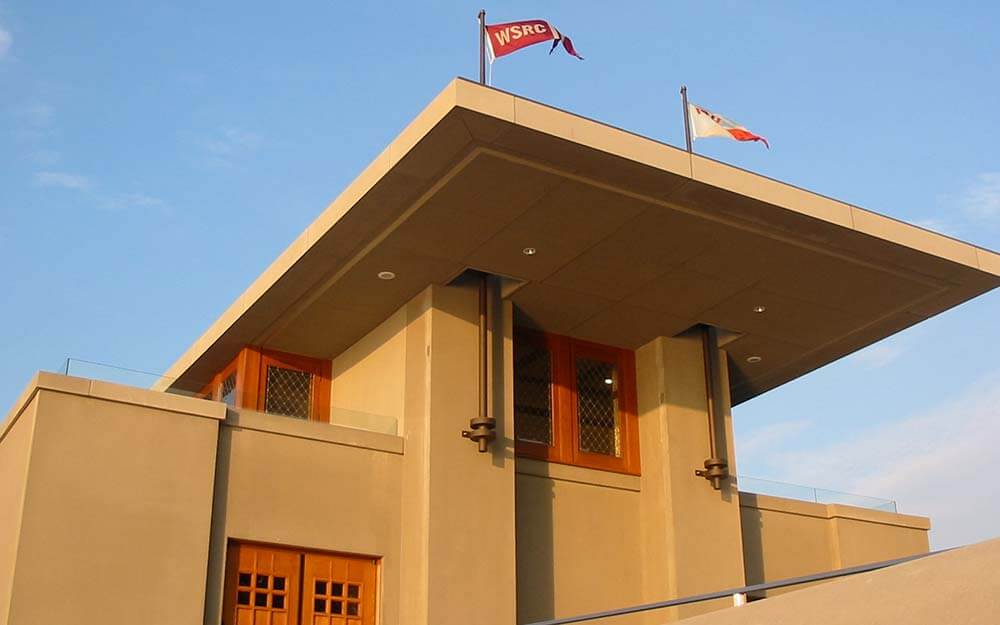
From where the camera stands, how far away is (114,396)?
1341 centimetres

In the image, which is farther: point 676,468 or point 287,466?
point 676,468

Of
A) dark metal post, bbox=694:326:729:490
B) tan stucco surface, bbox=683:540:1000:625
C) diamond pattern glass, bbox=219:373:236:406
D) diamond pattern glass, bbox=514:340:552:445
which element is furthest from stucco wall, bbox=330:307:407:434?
tan stucco surface, bbox=683:540:1000:625

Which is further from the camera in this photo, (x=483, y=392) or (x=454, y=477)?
(x=483, y=392)

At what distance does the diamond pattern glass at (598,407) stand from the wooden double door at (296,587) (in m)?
3.88

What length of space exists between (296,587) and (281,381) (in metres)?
4.45

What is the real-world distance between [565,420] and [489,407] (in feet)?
5.84

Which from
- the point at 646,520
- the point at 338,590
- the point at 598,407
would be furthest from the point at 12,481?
the point at 646,520

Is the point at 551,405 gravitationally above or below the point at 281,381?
below

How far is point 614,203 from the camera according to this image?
45.5ft

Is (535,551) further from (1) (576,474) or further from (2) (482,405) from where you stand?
(2) (482,405)

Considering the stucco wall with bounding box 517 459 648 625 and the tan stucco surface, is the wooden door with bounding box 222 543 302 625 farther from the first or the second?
the tan stucco surface

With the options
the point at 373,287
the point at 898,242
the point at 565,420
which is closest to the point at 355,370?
the point at 373,287

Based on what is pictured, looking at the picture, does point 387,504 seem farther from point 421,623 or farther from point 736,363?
point 736,363

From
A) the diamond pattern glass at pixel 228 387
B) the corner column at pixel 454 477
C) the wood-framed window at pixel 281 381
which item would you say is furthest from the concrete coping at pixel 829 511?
the diamond pattern glass at pixel 228 387
